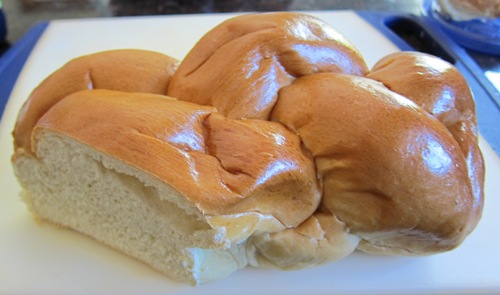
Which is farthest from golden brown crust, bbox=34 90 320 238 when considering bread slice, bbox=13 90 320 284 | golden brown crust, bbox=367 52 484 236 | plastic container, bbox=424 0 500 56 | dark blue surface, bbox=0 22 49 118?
plastic container, bbox=424 0 500 56

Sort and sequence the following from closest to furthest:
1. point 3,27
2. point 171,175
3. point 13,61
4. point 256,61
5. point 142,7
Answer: point 171,175 < point 256,61 < point 13,61 < point 3,27 < point 142,7

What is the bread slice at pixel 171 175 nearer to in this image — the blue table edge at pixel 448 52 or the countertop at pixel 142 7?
the blue table edge at pixel 448 52

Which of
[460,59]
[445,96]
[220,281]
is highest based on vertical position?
[445,96]

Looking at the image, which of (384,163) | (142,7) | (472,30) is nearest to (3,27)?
(142,7)

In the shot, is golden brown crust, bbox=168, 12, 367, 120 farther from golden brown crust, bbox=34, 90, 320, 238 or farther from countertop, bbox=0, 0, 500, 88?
countertop, bbox=0, 0, 500, 88

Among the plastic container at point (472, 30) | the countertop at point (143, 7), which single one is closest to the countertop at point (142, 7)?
the countertop at point (143, 7)

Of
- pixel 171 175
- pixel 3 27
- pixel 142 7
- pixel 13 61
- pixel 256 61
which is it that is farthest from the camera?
pixel 142 7

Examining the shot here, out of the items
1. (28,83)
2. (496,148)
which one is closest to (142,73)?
(28,83)

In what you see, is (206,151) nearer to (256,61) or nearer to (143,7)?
(256,61)
